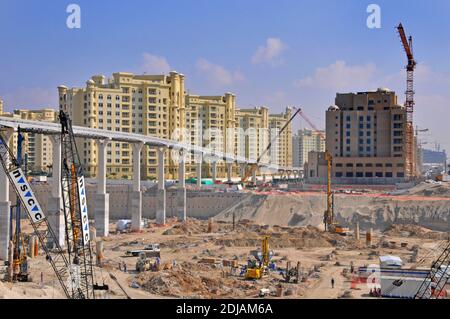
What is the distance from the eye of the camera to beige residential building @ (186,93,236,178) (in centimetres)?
10069

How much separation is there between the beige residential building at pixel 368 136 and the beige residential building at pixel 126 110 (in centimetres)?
2394

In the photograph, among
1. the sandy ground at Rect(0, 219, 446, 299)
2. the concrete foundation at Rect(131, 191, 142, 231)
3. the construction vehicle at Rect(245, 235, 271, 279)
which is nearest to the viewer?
the sandy ground at Rect(0, 219, 446, 299)

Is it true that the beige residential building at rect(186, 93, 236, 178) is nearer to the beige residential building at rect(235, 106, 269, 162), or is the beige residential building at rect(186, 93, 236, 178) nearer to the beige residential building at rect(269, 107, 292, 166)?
the beige residential building at rect(235, 106, 269, 162)

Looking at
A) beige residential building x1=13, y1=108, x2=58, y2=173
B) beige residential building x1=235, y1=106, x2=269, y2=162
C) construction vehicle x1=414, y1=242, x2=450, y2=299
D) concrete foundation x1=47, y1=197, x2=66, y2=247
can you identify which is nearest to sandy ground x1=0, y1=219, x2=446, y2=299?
concrete foundation x1=47, y1=197, x2=66, y2=247

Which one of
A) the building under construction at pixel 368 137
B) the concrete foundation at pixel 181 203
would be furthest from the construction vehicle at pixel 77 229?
the building under construction at pixel 368 137

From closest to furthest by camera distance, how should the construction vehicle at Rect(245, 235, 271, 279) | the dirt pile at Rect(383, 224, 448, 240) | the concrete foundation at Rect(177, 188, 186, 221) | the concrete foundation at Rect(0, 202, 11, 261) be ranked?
the construction vehicle at Rect(245, 235, 271, 279), the concrete foundation at Rect(0, 202, 11, 261), the dirt pile at Rect(383, 224, 448, 240), the concrete foundation at Rect(177, 188, 186, 221)

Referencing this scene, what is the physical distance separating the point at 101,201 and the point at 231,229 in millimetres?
13187

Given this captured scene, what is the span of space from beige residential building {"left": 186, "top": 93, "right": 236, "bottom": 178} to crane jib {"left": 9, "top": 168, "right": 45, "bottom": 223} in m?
72.4

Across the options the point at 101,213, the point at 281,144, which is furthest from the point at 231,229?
the point at 281,144

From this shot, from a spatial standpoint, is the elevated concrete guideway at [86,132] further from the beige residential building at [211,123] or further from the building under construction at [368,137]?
the beige residential building at [211,123]

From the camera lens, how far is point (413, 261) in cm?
3606

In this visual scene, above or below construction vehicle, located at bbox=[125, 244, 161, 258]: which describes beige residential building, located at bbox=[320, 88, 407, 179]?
above

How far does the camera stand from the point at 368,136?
8188 centimetres
